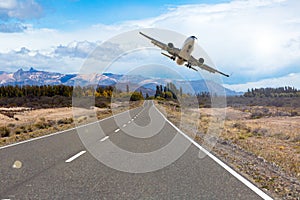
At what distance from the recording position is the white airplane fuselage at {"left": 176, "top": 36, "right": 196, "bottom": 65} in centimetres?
3180

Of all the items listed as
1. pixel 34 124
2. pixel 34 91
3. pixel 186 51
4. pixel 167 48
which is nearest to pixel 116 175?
pixel 34 124

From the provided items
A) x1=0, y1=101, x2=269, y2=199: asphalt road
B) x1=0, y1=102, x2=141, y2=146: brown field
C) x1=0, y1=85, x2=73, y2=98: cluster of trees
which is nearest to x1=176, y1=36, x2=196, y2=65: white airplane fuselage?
x1=0, y1=102, x2=141, y2=146: brown field

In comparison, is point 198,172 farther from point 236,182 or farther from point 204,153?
point 204,153

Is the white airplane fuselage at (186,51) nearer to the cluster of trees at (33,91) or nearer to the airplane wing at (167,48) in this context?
the airplane wing at (167,48)

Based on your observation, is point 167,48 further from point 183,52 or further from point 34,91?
point 34,91

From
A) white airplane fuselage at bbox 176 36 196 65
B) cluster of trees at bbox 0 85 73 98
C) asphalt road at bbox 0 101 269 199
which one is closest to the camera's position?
asphalt road at bbox 0 101 269 199

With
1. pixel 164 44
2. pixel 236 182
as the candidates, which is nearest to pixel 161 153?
Result: pixel 236 182

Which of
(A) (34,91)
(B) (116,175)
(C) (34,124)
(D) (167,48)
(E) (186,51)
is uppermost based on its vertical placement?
(D) (167,48)

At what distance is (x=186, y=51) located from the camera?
32625 millimetres

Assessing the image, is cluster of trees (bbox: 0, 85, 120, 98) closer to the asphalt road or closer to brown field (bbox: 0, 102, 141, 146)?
brown field (bbox: 0, 102, 141, 146)

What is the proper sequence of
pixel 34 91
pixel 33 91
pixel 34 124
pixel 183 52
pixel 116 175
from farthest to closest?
pixel 33 91
pixel 34 91
pixel 183 52
pixel 34 124
pixel 116 175

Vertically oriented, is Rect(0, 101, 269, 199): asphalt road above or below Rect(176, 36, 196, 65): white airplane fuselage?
below

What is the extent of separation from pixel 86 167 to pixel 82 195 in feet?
9.36

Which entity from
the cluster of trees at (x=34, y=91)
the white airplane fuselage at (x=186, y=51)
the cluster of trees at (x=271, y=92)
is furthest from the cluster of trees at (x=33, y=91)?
the white airplane fuselage at (x=186, y=51)
